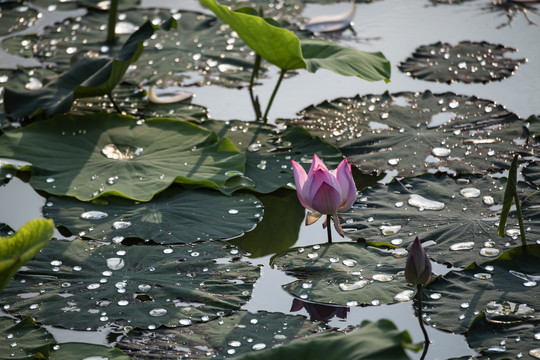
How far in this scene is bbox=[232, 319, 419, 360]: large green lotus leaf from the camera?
1.14 m

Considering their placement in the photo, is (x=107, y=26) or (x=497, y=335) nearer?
(x=497, y=335)

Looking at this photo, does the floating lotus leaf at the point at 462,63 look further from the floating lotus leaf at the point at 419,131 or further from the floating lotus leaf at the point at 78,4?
the floating lotus leaf at the point at 78,4

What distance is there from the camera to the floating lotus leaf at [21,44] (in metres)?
3.16

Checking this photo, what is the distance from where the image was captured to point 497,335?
147cm

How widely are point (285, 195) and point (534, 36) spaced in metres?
1.74

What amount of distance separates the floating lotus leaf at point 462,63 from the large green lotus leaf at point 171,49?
719 mm

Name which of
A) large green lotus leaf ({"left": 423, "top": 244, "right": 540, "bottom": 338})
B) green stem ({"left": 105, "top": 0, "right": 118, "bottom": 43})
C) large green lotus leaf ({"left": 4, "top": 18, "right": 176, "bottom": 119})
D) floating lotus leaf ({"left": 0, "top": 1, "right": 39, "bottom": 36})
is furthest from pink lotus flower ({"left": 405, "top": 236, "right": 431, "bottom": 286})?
floating lotus leaf ({"left": 0, "top": 1, "right": 39, "bottom": 36})

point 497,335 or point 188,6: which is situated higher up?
point 188,6

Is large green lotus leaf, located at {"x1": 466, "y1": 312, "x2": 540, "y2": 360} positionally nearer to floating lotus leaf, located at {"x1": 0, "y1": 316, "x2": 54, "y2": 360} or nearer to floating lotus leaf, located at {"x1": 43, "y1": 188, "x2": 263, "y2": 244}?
floating lotus leaf, located at {"x1": 43, "y1": 188, "x2": 263, "y2": 244}

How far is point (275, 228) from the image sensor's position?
202 centimetres

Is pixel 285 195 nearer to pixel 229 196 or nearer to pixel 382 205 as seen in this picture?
pixel 229 196

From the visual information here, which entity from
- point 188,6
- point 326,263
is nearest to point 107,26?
point 188,6

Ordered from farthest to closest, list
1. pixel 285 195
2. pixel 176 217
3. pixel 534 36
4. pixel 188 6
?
pixel 188 6
pixel 534 36
pixel 285 195
pixel 176 217

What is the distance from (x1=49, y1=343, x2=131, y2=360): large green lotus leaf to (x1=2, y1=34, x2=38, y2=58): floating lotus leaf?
1.97m
